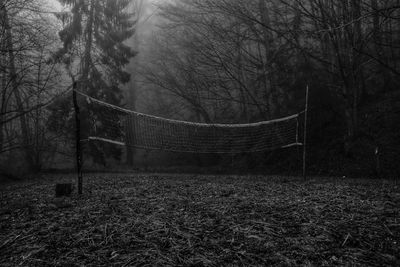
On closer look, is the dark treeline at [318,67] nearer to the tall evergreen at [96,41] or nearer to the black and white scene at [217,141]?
the black and white scene at [217,141]

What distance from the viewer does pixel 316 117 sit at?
12.9 metres

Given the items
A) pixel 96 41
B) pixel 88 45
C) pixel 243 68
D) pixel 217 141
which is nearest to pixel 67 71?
pixel 88 45

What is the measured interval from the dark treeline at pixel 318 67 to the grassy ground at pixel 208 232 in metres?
6.52

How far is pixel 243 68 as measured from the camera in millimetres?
13555

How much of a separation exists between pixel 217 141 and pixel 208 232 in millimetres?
12091

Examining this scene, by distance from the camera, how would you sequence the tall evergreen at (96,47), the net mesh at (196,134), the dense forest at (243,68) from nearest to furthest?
the dense forest at (243,68) < the net mesh at (196,134) < the tall evergreen at (96,47)

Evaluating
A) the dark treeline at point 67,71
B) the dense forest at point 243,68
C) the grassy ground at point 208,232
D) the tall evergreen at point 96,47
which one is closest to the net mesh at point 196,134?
the tall evergreen at point 96,47

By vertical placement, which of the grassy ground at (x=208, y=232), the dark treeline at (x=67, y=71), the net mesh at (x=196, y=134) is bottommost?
the grassy ground at (x=208, y=232)

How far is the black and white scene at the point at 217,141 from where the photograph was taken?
9.80ft

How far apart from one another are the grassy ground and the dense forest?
5.88 m

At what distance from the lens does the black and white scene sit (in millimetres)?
2988

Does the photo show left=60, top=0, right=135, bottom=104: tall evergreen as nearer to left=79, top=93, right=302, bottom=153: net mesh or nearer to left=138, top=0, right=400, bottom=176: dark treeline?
left=79, top=93, right=302, bottom=153: net mesh

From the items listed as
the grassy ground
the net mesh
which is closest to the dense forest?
the net mesh

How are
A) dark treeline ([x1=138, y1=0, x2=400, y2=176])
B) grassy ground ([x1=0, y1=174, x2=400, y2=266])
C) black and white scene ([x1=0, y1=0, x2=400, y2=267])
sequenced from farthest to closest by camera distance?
dark treeline ([x1=138, y1=0, x2=400, y2=176]) < black and white scene ([x1=0, y1=0, x2=400, y2=267]) < grassy ground ([x1=0, y1=174, x2=400, y2=266])
